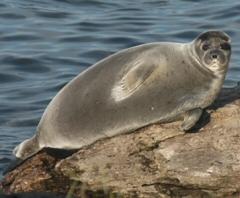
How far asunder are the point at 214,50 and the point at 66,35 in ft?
23.5

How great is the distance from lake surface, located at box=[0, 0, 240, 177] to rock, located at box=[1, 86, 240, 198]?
1.74m

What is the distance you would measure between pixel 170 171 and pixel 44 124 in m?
1.29

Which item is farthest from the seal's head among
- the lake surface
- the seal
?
the lake surface

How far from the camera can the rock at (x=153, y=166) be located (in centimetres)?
670

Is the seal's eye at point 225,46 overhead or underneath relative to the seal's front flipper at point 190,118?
overhead

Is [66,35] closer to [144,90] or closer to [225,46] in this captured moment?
[144,90]

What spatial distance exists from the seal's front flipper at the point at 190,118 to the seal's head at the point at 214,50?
0.36 metres

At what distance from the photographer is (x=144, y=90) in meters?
7.27

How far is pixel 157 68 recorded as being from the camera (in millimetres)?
7305

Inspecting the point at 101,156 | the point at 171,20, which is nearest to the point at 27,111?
the point at 101,156

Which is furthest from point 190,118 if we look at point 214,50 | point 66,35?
point 66,35

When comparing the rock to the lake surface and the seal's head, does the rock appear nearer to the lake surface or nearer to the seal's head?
the seal's head

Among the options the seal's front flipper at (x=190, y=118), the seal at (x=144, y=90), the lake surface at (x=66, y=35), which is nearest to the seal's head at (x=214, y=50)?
the seal at (x=144, y=90)

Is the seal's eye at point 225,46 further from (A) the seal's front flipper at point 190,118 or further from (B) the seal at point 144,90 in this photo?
(A) the seal's front flipper at point 190,118
